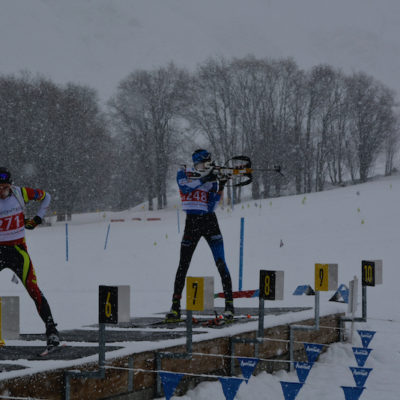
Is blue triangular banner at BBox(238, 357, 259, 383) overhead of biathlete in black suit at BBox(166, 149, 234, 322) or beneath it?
beneath

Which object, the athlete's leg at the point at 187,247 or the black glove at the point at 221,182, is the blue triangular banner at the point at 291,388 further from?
the black glove at the point at 221,182

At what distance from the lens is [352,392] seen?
5559mm

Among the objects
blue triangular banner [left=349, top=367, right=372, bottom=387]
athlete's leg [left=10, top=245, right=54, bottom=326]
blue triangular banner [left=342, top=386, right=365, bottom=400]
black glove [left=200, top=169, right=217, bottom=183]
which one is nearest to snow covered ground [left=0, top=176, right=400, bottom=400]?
blue triangular banner [left=349, top=367, right=372, bottom=387]

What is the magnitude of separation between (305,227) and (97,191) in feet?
77.3

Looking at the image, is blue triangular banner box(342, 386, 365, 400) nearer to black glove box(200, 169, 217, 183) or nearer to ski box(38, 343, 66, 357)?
ski box(38, 343, 66, 357)

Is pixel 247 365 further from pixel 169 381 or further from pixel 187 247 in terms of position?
pixel 187 247

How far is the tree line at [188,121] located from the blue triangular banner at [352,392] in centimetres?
3945

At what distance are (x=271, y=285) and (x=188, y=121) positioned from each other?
47.2 meters

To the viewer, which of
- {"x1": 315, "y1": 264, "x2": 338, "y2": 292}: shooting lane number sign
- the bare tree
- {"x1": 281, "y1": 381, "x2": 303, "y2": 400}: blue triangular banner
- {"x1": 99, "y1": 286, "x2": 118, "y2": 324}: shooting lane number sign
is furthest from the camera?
the bare tree

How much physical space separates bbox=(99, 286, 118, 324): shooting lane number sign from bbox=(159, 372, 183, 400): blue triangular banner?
784 mm

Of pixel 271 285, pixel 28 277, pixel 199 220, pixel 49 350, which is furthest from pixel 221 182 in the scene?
pixel 49 350

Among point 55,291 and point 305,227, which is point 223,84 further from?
point 55,291

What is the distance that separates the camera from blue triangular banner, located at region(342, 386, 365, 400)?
217 inches

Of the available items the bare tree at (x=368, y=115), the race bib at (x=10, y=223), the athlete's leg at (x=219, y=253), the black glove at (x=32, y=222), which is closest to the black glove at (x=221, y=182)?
the athlete's leg at (x=219, y=253)
